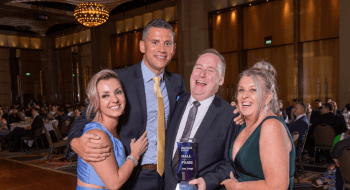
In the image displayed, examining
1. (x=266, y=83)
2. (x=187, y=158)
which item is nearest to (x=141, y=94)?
(x=187, y=158)

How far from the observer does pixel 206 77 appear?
1684 mm

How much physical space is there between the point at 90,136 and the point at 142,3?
44.5 ft

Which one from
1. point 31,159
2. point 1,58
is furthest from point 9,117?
point 1,58

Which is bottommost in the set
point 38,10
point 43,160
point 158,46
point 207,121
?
point 43,160

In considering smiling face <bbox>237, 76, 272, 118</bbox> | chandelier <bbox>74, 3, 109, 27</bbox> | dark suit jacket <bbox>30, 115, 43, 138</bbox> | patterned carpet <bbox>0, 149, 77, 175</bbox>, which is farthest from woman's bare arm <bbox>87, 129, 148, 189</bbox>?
chandelier <bbox>74, 3, 109, 27</bbox>

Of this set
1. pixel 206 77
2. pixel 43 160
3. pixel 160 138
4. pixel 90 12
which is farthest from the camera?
pixel 90 12

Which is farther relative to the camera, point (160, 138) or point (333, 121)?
point (333, 121)

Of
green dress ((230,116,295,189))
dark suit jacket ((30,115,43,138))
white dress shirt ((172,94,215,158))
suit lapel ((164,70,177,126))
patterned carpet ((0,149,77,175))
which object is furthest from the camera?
dark suit jacket ((30,115,43,138))

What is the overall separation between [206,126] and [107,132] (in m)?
0.57

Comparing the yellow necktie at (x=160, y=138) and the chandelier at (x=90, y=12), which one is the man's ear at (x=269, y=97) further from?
the chandelier at (x=90, y=12)

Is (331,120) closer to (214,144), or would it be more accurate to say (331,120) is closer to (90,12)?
(214,144)

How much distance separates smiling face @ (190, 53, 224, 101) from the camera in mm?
1687

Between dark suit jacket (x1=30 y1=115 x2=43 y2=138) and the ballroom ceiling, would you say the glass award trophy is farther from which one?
the ballroom ceiling

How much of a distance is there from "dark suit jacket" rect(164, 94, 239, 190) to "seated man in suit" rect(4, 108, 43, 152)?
25.8ft
